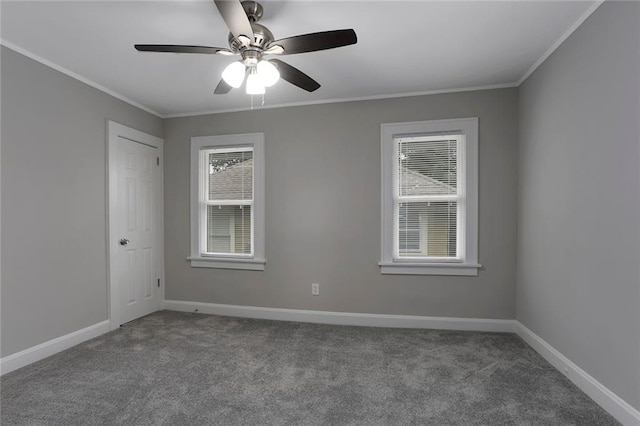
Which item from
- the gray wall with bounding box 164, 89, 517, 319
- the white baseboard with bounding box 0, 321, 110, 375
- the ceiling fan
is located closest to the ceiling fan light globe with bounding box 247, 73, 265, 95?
the ceiling fan

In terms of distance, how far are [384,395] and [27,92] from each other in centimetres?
365

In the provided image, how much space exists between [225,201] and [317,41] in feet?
8.37

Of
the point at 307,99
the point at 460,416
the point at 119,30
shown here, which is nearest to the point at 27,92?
the point at 119,30

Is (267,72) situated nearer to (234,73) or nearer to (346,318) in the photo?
(234,73)

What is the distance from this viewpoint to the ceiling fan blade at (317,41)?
1602 millimetres

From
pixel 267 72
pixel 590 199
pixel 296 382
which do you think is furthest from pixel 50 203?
pixel 590 199

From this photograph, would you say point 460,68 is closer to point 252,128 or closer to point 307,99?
point 307,99

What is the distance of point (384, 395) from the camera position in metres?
2.04

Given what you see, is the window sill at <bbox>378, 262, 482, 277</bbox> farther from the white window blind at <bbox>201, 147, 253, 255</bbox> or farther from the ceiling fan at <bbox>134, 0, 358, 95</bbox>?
the ceiling fan at <bbox>134, 0, 358, 95</bbox>

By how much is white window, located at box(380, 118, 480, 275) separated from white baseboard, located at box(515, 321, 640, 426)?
0.83 meters

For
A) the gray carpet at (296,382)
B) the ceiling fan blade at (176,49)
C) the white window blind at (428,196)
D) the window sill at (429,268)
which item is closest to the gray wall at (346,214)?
the window sill at (429,268)

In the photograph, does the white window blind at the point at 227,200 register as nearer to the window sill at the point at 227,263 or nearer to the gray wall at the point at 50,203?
the window sill at the point at 227,263

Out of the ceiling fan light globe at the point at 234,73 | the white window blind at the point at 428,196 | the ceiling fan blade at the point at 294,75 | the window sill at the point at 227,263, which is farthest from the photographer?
the window sill at the point at 227,263

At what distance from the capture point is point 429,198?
3.26 meters
